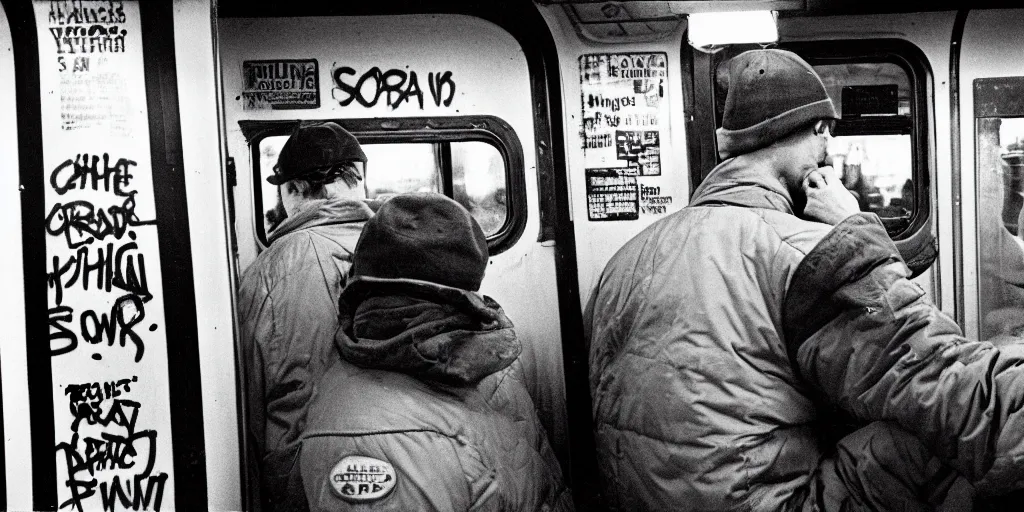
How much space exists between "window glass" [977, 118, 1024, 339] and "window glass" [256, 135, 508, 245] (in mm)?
1820

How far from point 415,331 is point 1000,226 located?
2.57 metres

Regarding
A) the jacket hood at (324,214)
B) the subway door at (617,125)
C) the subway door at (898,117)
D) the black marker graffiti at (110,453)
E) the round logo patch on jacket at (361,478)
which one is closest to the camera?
the round logo patch on jacket at (361,478)

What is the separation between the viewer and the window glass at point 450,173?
12.5ft

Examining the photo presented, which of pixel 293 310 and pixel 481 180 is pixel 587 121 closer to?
pixel 481 180

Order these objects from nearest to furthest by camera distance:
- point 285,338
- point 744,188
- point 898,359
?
point 898,359
point 744,188
point 285,338

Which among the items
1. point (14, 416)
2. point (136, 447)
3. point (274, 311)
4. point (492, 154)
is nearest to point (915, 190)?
point (492, 154)

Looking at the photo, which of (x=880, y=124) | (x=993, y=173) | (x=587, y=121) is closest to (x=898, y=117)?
(x=880, y=124)

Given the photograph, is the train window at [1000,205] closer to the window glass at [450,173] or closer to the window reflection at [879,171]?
the window reflection at [879,171]

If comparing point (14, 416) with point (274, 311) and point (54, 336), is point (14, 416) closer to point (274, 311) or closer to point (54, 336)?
point (54, 336)

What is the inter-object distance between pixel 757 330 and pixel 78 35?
1.94 meters

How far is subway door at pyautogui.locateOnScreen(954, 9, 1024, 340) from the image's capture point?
13.0 feet

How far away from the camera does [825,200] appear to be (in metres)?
3.01

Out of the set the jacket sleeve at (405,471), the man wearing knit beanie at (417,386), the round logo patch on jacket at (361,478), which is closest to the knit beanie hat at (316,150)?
the man wearing knit beanie at (417,386)

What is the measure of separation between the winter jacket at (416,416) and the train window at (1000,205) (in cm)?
215
